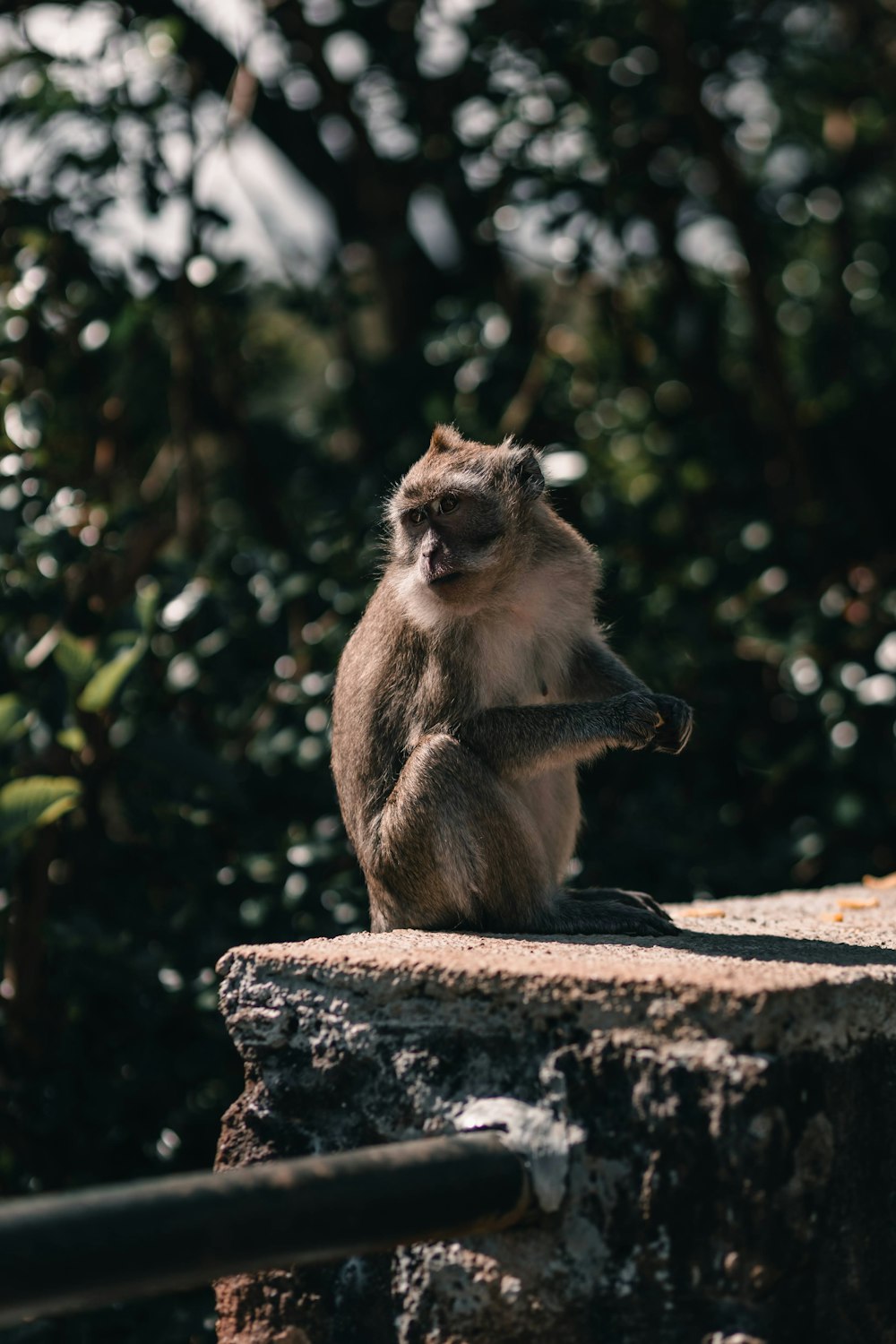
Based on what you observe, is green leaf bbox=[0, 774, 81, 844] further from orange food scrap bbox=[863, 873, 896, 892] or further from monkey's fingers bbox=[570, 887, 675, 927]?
orange food scrap bbox=[863, 873, 896, 892]

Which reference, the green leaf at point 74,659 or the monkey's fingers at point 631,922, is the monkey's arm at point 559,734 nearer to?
the monkey's fingers at point 631,922

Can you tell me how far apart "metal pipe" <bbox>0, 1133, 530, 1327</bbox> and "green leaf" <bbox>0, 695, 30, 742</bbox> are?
2246 millimetres

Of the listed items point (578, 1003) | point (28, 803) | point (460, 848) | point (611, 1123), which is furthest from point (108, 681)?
point (611, 1123)

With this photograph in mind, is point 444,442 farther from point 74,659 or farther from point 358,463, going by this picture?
point 358,463

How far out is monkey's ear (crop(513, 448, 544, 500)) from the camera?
3465 millimetres

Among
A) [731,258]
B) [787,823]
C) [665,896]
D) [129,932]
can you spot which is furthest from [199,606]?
[731,258]

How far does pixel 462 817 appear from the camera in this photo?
2969mm

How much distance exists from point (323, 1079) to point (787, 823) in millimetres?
3920

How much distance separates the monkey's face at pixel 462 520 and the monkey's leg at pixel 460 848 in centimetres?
37

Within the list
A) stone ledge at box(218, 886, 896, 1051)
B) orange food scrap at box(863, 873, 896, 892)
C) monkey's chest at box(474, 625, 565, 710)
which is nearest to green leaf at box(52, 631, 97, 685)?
monkey's chest at box(474, 625, 565, 710)

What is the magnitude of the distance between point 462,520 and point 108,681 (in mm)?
1187

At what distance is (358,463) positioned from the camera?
6117 mm

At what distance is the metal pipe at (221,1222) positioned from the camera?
1.23 m

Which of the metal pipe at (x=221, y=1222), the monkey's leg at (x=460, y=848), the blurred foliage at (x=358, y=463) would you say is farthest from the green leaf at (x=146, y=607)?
the metal pipe at (x=221, y=1222)
